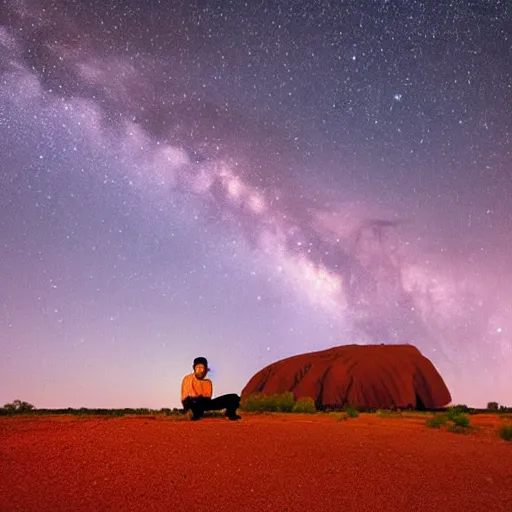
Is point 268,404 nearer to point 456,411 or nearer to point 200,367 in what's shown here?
point 456,411

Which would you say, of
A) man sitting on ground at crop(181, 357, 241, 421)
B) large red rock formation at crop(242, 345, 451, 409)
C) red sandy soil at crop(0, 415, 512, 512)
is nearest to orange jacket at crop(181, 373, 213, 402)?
man sitting on ground at crop(181, 357, 241, 421)

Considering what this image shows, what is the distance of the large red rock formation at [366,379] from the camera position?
4825 cm

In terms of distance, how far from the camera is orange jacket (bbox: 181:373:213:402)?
1455 cm

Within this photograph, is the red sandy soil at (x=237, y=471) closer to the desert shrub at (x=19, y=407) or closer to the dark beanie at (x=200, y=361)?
the dark beanie at (x=200, y=361)

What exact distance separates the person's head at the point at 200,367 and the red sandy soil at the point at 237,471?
207 centimetres

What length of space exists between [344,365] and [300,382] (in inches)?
166

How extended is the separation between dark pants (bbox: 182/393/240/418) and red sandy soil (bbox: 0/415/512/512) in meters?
2.17

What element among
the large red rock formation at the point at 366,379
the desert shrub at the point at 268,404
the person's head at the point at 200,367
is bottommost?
the person's head at the point at 200,367

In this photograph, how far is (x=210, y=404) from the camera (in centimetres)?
1473

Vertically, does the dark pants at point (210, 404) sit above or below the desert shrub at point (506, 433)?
above

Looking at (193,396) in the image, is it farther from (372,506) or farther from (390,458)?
(372,506)

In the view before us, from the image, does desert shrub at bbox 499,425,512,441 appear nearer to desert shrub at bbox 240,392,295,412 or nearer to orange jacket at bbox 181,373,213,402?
orange jacket at bbox 181,373,213,402

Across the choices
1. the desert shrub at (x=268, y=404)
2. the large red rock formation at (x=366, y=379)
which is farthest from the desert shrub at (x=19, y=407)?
the large red rock formation at (x=366, y=379)

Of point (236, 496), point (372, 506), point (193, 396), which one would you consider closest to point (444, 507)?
point (372, 506)
